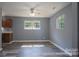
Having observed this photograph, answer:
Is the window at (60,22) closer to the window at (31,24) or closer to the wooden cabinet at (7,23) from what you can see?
the window at (31,24)

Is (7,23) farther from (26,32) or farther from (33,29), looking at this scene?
(33,29)

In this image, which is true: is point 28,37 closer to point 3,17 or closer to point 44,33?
point 44,33

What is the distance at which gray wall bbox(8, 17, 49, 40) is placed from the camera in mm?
5145

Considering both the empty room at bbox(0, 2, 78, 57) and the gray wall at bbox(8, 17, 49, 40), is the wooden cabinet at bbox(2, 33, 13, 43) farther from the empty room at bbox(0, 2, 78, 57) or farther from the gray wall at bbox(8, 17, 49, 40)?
the gray wall at bbox(8, 17, 49, 40)

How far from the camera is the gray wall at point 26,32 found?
16.9 ft

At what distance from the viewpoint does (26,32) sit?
17.4 ft

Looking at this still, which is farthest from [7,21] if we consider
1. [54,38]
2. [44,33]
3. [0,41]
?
[54,38]

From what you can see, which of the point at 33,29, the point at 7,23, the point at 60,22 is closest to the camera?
the point at 33,29

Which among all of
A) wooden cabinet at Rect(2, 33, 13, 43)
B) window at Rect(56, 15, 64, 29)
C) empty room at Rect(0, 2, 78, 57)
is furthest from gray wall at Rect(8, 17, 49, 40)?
window at Rect(56, 15, 64, 29)

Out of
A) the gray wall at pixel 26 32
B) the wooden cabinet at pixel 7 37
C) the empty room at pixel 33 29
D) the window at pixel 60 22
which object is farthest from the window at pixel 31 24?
the window at pixel 60 22

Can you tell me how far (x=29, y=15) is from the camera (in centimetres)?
521

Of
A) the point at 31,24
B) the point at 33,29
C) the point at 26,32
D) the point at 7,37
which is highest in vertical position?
the point at 31,24

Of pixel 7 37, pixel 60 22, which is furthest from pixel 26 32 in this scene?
pixel 60 22

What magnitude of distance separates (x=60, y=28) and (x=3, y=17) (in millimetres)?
2371
